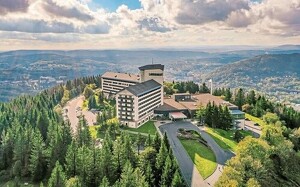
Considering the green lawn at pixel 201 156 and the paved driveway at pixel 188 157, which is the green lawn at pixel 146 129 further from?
the green lawn at pixel 201 156

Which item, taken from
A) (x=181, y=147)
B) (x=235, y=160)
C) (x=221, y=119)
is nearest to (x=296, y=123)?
(x=221, y=119)

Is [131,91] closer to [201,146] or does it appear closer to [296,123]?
[201,146]

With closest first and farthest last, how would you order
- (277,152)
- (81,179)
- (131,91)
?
(81,179) → (277,152) → (131,91)

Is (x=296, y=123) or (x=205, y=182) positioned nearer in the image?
(x=205, y=182)

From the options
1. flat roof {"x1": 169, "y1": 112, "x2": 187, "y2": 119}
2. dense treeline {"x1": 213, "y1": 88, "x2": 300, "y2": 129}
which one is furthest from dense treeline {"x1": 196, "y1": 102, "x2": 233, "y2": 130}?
dense treeline {"x1": 213, "y1": 88, "x2": 300, "y2": 129}

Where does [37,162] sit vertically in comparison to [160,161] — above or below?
below

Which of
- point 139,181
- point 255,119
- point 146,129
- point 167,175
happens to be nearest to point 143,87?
point 146,129

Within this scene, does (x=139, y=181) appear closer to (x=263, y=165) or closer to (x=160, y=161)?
(x=160, y=161)
